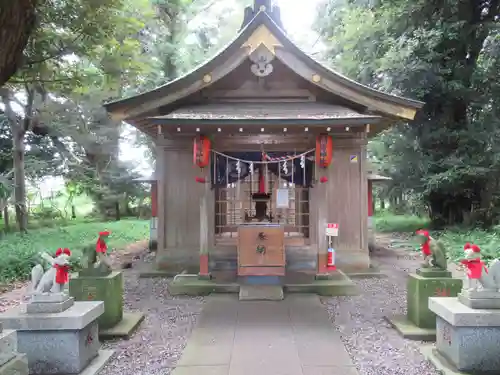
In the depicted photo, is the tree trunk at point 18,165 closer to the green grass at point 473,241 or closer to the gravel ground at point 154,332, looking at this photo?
the gravel ground at point 154,332

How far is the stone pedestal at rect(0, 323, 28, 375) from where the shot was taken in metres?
2.73

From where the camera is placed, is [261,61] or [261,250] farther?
[261,61]

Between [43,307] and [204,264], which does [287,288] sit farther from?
[43,307]

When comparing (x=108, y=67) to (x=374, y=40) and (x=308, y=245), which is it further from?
(x=374, y=40)

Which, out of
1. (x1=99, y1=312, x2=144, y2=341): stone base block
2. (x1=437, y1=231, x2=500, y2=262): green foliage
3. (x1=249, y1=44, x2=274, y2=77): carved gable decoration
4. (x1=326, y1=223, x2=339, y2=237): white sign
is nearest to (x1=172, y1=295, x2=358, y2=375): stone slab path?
(x1=99, y1=312, x2=144, y2=341): stone base block

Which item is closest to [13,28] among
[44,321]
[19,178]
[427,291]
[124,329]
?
[44,321]

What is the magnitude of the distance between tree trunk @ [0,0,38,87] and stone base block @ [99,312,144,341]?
3.41 m

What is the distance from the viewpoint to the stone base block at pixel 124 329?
188 inches

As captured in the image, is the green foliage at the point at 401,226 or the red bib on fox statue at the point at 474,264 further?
the green foliage at the point at 401,226

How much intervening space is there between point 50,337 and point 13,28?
3344 millimetres

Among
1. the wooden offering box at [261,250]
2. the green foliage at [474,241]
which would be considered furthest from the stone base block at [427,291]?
the green foliage at [474,241]

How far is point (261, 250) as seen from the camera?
23.0 ft

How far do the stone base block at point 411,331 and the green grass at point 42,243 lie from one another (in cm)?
438

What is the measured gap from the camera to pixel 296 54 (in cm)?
779
